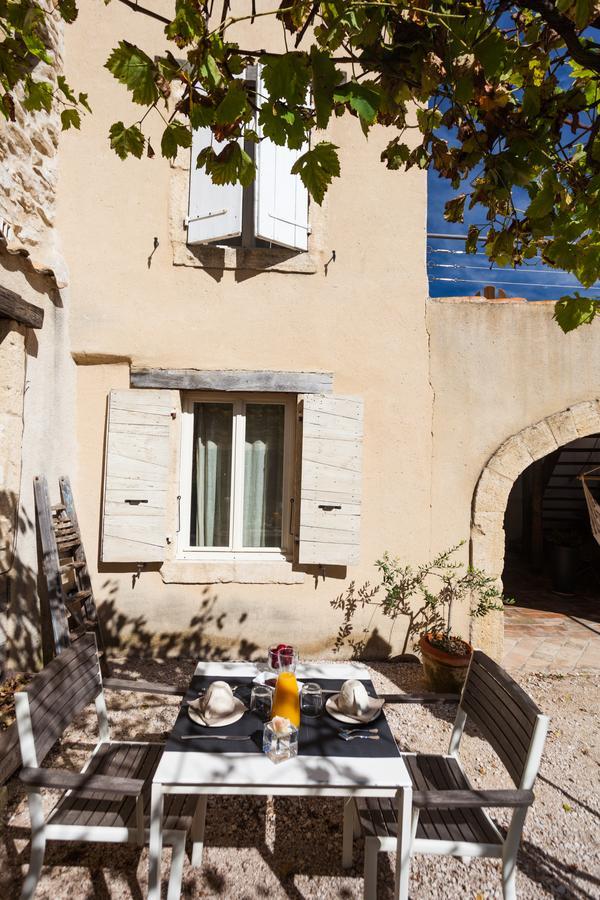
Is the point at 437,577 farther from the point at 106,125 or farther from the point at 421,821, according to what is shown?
the point at 106,125

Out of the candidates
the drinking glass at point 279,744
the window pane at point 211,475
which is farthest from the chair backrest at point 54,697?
the window pane at point 211,475

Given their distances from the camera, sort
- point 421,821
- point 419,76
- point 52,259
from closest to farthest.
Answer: point 419,76 → point 421,821 → point 52,259

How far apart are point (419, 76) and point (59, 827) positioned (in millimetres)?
2860

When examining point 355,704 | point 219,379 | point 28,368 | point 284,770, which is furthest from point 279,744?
point 28,368

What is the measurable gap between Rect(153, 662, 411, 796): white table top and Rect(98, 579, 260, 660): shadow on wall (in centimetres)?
238

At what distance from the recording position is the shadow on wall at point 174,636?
4043 millimetres

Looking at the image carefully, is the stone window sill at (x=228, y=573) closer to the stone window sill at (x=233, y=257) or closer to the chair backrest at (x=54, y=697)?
the chair backrest at (x=54, y=697)

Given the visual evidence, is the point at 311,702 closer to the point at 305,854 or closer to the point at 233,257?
the point at 305,854

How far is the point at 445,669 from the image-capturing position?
11.6 ft

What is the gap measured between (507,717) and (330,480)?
2.32 m

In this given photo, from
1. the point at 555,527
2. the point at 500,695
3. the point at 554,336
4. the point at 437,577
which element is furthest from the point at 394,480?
the point at 555,527

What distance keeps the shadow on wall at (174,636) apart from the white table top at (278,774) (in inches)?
93.9

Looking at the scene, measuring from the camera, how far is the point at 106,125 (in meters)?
4.07

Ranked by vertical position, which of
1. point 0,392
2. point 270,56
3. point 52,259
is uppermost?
point 52,259
